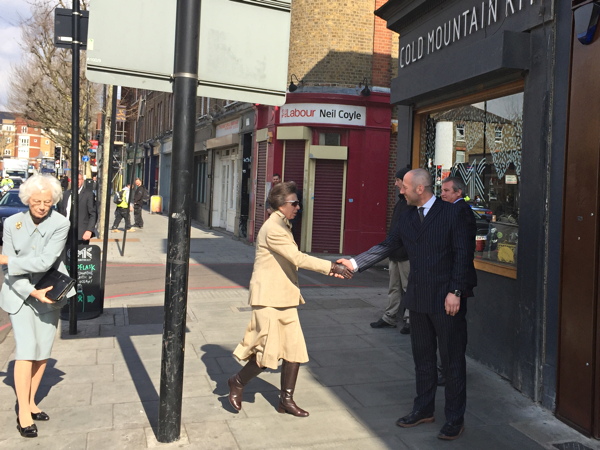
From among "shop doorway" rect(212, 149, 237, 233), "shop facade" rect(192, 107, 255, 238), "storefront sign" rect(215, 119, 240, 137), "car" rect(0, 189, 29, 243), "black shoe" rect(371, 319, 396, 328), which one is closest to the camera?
"black shoe" rect(371, 319, 396, 328)

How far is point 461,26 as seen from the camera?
6.27m

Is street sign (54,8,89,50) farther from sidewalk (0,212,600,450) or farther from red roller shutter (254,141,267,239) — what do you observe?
red roller shutter (254,141,267,239)

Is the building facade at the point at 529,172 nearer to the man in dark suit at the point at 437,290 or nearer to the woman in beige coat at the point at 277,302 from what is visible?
the man in dark suit at the point at 437,290

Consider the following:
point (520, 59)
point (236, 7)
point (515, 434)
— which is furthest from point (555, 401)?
point (236, 7)

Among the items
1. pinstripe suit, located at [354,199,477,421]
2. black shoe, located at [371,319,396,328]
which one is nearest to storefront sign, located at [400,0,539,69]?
pinstripe suit, located at [354,199,477,421]

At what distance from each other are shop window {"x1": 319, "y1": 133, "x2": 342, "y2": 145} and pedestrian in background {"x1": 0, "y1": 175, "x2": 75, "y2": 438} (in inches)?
468

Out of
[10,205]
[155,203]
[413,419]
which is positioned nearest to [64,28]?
[413,419]

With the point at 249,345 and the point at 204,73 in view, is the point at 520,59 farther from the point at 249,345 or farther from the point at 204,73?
the point at 249,345

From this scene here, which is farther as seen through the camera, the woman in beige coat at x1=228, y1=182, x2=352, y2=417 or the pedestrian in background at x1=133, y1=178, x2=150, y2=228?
the pedestrian in background at x1=133, y1=178, x2=150, y2=228

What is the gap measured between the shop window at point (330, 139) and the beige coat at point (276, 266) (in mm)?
11523

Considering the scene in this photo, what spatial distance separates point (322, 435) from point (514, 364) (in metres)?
2.03

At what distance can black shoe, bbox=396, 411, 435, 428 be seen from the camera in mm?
4312

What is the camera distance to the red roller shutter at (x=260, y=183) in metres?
17.3

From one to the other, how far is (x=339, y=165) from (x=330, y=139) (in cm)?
73
